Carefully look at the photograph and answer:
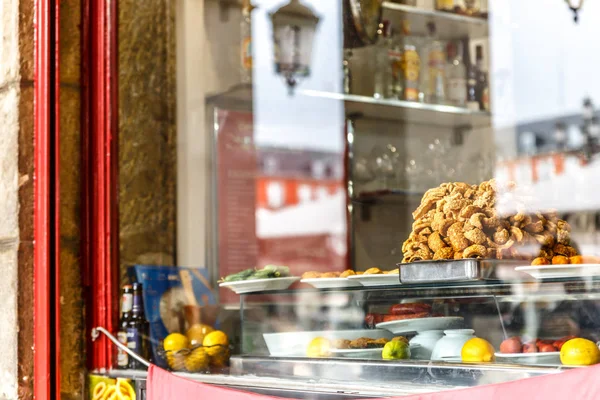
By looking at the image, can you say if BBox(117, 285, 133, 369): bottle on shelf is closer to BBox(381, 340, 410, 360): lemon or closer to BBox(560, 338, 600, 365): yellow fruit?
BBox(381, 340, 410, 360): lemon

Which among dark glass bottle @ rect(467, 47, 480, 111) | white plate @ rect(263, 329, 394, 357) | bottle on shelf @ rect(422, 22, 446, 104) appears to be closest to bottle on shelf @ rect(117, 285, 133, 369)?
white plate @ rect(263, 329, 394, 357)

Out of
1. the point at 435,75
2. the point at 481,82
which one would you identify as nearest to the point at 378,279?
the point at 435,75

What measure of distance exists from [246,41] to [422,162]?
994 mm

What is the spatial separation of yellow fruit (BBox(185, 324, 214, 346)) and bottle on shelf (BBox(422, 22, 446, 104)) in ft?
5.19

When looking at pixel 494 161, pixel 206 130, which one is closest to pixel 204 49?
pixel 206 130

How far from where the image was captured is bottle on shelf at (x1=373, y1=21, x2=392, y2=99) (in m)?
3.86

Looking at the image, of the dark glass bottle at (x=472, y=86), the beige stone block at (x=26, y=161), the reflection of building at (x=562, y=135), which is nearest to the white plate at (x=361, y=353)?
the beige stone block at (x=26, y=161)

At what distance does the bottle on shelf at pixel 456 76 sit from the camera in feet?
13.6

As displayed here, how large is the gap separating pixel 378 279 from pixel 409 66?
1.80 metres

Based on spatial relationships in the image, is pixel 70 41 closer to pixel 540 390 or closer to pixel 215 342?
pixel 215 342

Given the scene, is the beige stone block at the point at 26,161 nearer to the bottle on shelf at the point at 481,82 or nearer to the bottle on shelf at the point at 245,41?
the bottle on shelf at the point at 245,41

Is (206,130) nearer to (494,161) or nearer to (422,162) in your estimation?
(422,162)

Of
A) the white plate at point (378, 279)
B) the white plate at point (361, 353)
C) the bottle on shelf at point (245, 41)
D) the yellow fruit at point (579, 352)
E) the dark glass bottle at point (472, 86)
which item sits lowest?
the white plate at point (361, 353)

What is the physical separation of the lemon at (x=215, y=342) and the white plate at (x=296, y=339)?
20cm
